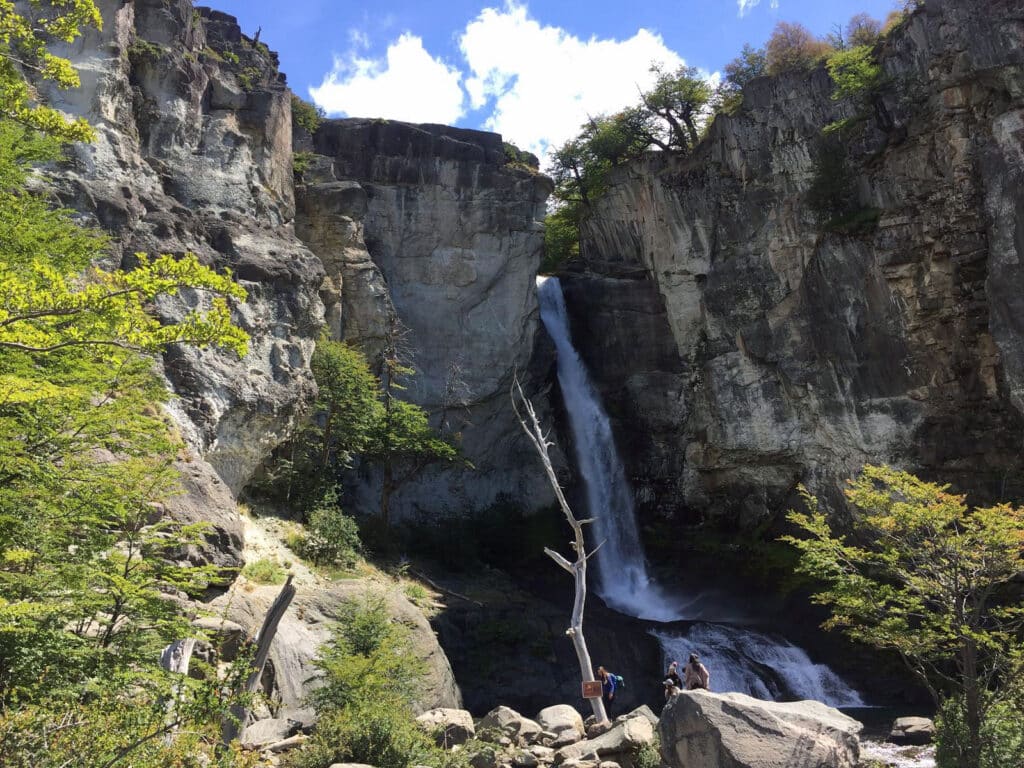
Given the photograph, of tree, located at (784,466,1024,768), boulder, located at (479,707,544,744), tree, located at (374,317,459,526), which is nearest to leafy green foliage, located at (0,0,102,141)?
tree, located at (784,466,1024,768)

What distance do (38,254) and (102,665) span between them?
13.5 feet

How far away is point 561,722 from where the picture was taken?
501 inches

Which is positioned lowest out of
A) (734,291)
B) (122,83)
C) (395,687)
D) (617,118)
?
(395,687)

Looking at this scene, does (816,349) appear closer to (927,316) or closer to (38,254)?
(927,316)

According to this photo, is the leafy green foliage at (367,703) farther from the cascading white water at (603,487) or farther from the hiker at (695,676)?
the cascading white water at (603,487)

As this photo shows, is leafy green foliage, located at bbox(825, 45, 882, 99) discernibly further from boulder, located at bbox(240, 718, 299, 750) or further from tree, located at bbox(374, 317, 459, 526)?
boulder, located at bbox(240, 718, 299, 750)

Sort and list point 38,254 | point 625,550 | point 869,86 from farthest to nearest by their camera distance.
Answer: point 625,550 < point 869,86 < point 38,254

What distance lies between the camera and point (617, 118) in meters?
31.3

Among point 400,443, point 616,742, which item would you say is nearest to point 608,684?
point 616,742

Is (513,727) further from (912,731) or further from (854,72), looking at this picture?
(854,72)

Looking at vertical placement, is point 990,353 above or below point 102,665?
above

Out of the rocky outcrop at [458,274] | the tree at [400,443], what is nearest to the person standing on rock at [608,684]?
the tree at [400,443]

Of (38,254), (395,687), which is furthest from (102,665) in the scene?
(395,687)

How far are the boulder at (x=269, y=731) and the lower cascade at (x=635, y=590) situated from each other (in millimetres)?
11655
